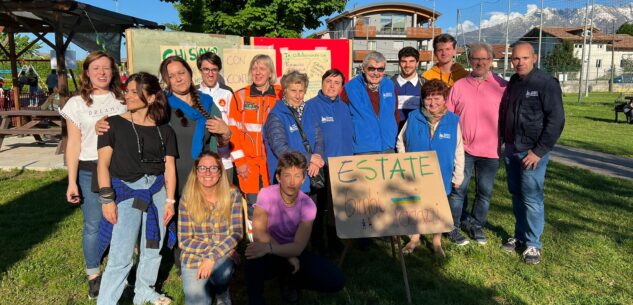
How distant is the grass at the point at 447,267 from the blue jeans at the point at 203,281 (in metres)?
0.52

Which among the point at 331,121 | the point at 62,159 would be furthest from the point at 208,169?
the point at 62,159

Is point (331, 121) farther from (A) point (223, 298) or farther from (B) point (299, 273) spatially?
(A) point (223, 298)

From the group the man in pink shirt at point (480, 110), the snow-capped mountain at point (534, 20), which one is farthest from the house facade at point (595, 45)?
the man in pink shirt at point (480, 110)

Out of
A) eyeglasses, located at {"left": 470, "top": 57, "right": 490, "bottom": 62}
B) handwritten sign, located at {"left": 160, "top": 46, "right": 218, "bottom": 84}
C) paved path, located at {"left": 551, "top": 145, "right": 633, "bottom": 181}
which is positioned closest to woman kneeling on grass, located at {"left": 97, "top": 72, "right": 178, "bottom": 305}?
handwritten sign, located at {"left": 160, "top": 46, "right": 218, "bottom": 84}

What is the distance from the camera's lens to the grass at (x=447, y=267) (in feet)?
11.7

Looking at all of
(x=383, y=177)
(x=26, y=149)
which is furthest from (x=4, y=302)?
(x=26, y=149)

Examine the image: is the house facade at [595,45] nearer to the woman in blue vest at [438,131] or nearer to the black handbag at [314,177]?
the woman in blue vest at [438,131]

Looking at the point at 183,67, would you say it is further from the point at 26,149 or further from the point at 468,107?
the point at 26,149

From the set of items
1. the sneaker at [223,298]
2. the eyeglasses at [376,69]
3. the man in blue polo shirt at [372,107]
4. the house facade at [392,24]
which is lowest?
the sneaker at [223,298]

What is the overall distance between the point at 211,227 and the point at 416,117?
219cm

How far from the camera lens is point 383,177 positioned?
11.5 ft

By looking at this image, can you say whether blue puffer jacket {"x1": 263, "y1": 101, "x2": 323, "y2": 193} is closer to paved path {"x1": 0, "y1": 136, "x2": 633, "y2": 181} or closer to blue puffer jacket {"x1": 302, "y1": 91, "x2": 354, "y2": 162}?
blue puffer jacket {"x1": 302, "y1": 91, "x2": 354, "y2": 162}

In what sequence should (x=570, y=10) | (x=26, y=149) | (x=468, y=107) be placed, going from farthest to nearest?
(x=570, y=10) → (x=26, y=149) → (x=468, y=107)

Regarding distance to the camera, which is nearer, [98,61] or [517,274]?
[98,61]
